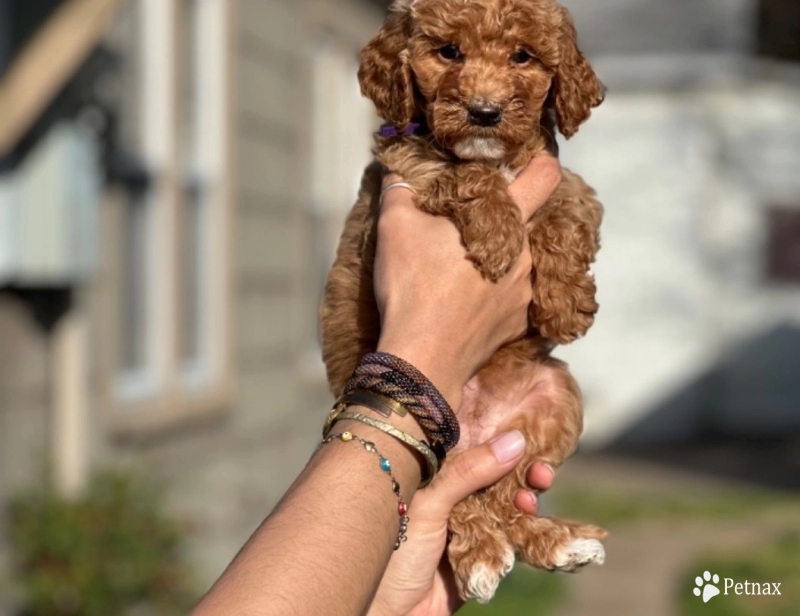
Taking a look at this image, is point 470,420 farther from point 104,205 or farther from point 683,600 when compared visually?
point 683,600

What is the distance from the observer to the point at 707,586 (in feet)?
34.0

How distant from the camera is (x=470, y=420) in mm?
3172

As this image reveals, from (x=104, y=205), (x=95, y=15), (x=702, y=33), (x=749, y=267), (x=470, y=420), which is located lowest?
(x=470, y=420)

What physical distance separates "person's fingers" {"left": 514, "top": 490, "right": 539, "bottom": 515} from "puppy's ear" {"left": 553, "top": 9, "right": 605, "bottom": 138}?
2.78 feet

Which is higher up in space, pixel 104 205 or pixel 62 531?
pixel 104 205

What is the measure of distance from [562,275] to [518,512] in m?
0.58

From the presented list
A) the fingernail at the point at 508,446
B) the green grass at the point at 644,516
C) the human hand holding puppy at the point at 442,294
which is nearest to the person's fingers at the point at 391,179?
the human hand holding puppy at the point at 442,294

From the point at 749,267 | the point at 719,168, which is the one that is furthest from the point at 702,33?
the point at 749,267

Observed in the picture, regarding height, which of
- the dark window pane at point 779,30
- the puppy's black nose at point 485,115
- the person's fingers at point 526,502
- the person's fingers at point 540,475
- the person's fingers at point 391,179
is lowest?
the person's fingers at point 526,502

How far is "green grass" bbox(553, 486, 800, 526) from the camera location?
1348 centimetres

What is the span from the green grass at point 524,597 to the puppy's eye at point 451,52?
21.3 ft

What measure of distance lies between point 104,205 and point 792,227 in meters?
14.1

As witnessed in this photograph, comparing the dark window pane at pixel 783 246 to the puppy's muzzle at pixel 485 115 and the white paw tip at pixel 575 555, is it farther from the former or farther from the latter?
the puppy's muzzle at pixel 485 115

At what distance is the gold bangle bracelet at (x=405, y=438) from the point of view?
2.49m
